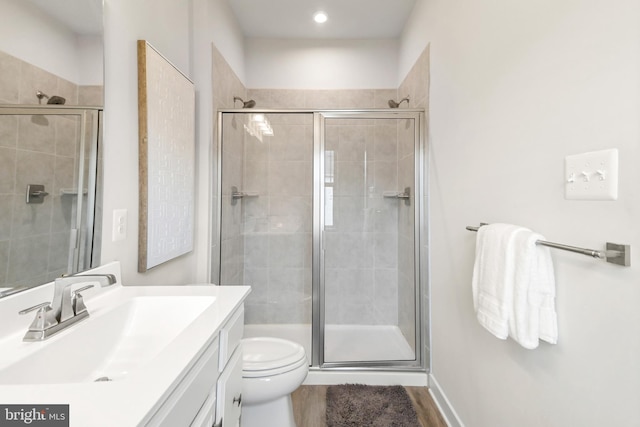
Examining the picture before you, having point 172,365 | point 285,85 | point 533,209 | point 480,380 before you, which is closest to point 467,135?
point 533,209

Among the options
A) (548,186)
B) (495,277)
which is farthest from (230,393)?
(548,186)

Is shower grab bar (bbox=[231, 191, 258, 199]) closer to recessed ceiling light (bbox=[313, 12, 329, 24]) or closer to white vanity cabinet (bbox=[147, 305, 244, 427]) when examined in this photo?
white vanity cabinet (bbox=[147, 305, 244, 427])

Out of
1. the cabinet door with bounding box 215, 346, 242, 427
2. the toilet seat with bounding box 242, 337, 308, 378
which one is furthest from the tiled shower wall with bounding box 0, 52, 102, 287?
the toilet seat with bounding box 242, 337, 308, 378

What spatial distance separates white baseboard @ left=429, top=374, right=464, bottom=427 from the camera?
1.51 meters

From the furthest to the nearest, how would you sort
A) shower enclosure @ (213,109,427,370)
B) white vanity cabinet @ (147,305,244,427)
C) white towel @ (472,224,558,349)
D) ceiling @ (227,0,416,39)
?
ceiling @ (227,0,416,39) → shower enclosure @ (213,109,427,370) → white towel @ (472,224,558,349) → white vanity cabinet @ (147,305,244,427)

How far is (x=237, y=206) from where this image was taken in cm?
243

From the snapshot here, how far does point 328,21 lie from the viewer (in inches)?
98.6

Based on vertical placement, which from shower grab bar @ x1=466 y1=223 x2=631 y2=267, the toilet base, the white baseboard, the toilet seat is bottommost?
the white baseboard

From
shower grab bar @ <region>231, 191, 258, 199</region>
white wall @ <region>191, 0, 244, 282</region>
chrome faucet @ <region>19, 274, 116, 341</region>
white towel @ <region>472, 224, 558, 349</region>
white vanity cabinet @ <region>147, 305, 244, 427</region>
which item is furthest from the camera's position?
shower grab bar @ <region>231, 191, 258, 199</region>

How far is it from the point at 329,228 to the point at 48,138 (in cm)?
167

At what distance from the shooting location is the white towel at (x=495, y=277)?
3.03 ft

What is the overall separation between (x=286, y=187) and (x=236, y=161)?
1.56 ft
